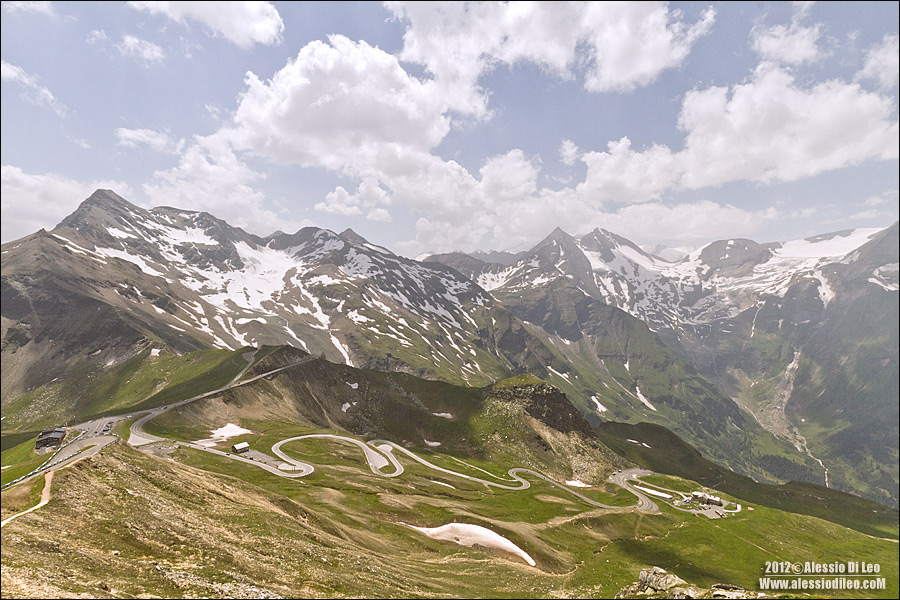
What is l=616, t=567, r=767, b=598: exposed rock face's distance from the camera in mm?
37844

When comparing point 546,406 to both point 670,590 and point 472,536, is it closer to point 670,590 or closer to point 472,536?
point 472,536

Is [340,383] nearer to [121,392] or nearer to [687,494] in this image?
[121,392]

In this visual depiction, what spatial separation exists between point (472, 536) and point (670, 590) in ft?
132

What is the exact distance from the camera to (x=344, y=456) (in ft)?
398

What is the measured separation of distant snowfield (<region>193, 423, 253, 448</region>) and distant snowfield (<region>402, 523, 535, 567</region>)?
71.6 meters

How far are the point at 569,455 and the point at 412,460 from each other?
255ft

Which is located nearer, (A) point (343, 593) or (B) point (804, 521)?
(A) point (343, 593)

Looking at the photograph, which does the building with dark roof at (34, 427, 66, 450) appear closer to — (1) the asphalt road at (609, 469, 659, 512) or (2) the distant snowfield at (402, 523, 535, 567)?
(2) the distant snowfield at (402, 523, 535, 567)

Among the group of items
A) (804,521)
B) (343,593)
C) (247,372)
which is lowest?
(804,521)

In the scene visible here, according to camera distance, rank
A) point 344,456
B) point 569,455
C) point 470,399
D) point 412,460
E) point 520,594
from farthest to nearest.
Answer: point 470,399
point 569,455
point 412,460
point 344,456
point 520,594

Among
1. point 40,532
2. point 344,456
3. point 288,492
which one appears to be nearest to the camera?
point 40,532

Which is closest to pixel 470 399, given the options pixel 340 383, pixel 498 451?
pixel 498 451

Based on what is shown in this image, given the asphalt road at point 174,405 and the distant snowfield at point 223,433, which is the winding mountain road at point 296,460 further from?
the distant snowfield at point 223,433

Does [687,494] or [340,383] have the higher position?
[340,383]
